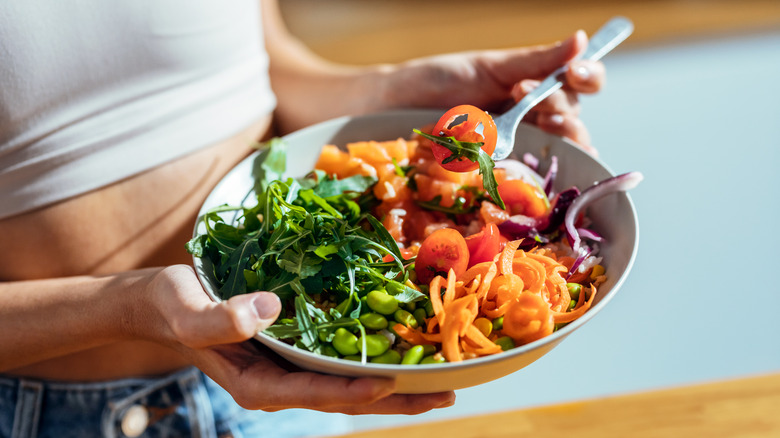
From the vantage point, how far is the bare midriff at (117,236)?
133 centimetres

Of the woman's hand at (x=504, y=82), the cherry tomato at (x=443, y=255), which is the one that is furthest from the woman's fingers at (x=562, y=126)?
the cherry tomato at (x=443, y=255)

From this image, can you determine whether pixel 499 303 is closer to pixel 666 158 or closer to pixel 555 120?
pixel 555 120

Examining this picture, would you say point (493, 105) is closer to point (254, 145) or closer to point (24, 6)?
point (254, 145)

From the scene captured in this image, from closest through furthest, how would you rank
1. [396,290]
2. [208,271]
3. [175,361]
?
[396,290], [208,271], [175,361]

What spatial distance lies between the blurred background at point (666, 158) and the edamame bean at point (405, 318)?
1.11m

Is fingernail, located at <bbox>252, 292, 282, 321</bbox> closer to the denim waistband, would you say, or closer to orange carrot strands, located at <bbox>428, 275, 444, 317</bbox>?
orange carrot strands, located at <bbox>428, 275, 444, 317</bbox>

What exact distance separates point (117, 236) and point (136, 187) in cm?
11

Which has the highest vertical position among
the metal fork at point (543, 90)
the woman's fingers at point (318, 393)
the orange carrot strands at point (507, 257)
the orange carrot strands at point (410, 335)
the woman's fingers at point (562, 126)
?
the metal fork at point (543, 90)

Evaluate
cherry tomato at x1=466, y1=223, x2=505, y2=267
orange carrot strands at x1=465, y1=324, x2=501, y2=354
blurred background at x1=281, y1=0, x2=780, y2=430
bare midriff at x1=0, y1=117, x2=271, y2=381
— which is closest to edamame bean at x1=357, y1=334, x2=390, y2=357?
orange carrot strands at x1=465, y1=324, x2=501, y2=354

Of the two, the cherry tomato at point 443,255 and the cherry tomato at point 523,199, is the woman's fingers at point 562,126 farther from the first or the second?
the cherry tomato at point 443,255

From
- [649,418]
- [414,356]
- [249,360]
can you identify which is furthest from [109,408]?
[649,418]

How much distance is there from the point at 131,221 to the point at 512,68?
38.5 inches

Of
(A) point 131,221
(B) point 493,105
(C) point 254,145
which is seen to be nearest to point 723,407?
(B) point 493,105

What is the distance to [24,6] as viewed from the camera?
1.23 metres
